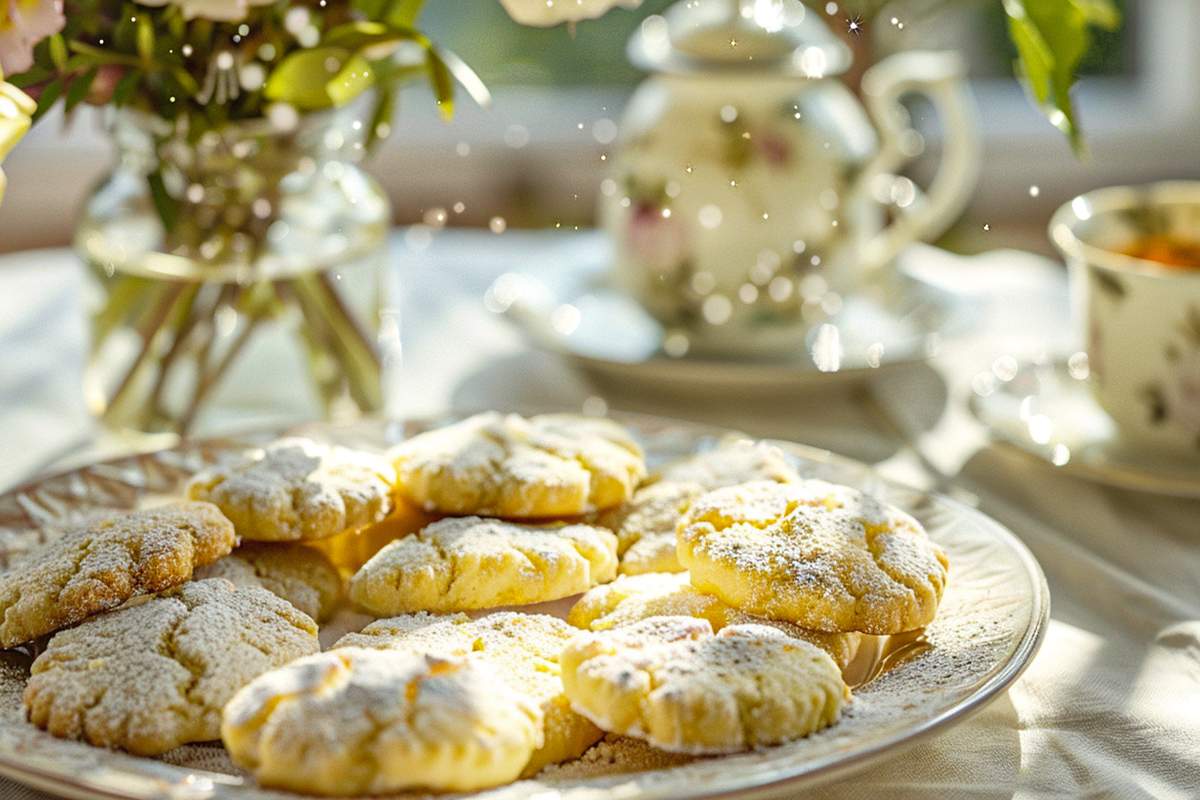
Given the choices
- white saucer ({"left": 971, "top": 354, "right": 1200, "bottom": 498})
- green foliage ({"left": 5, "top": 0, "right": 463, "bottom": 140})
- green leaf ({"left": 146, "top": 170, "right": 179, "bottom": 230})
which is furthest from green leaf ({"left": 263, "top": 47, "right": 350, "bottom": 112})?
white saucer ({"left": 971, "top": 354, "right": 1200, "bottom": 498})

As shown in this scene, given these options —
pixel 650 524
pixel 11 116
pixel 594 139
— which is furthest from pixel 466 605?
pixel 594 139

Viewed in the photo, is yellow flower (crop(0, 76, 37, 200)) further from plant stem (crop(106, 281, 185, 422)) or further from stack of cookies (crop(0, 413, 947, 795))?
plant stem (crop(106, 281, 185, 422))

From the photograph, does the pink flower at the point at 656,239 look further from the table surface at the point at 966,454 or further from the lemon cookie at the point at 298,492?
the lemon cookie at the point at 298,492

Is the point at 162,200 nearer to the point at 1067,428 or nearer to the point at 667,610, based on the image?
the point at 667,610

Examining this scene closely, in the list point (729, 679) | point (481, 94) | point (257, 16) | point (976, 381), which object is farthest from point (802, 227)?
point (729, 679)

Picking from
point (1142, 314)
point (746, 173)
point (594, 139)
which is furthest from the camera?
point (594, 139)

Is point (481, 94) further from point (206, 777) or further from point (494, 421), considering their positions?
point (206, 777)
